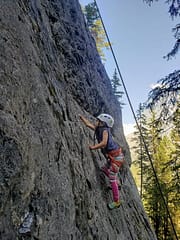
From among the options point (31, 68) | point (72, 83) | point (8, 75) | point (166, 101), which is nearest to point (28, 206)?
point (8, 75)

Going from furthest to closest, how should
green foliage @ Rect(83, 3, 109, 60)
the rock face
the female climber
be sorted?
green foliage @ Rect(83, 3, 109, 60)
the female climber
the rock face

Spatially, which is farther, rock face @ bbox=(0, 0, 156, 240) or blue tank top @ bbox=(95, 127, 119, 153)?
blue tank top @ bbox=(95, 127, 119, 153)

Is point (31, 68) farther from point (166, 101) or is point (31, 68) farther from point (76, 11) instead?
point (76, 11)

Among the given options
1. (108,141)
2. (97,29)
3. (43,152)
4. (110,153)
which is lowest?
(43,152)

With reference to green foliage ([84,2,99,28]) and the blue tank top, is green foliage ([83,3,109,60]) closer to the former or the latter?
green foliage ([84,2,99,28])

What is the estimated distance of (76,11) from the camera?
1031cm

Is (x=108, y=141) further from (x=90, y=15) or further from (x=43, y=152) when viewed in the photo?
Answer: (x=90, y=15)

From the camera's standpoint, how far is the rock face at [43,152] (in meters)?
3.12

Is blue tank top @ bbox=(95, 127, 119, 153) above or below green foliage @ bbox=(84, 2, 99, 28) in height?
below

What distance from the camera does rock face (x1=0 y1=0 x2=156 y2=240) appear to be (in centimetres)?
312

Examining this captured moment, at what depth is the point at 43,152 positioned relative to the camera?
12.8 ft

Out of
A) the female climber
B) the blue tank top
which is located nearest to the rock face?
the female climber

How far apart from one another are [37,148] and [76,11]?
7987 millimetres

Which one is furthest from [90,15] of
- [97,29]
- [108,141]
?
[108,141]
